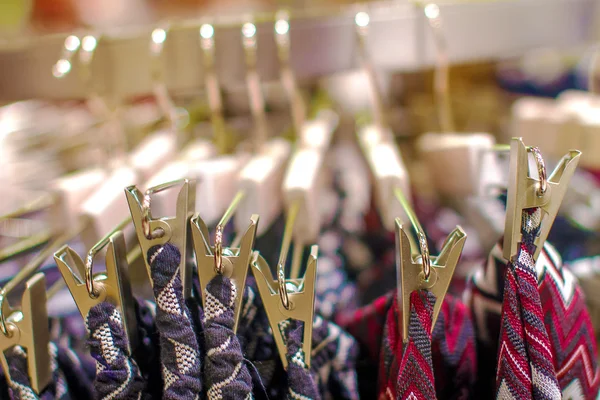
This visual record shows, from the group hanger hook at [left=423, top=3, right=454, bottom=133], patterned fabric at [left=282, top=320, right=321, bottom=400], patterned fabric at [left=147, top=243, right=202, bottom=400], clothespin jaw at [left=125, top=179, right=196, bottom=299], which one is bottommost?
patterned fabric at [left=282, top=320, right=321, bottom=400]

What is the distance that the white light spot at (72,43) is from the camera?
519 mm

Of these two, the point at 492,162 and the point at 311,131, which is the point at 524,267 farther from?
the point at 311,131

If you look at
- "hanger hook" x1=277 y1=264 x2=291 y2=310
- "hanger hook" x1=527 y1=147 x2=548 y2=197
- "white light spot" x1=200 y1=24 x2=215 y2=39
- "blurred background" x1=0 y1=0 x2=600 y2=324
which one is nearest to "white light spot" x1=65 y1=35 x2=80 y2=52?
"blurred background" x1=0 y1=0 x2=600 y2=324

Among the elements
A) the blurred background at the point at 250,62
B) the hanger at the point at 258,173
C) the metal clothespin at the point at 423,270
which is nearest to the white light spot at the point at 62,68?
the blurred background at the point at 250,62

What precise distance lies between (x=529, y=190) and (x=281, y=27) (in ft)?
1.10

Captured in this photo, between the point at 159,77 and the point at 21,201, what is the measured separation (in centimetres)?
33

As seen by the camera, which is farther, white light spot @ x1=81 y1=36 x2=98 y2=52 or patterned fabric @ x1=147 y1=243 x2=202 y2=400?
white light spot @ x1=81 y1=36 x2=98 y2=52

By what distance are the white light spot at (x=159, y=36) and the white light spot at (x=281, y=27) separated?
133mm

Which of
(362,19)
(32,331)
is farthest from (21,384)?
(362,19)

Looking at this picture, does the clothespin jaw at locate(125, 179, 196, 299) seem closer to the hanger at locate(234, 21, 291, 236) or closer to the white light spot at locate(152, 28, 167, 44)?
the hanger at locate(234, 21, 291, 236)

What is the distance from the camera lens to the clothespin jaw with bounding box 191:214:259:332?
0.31 metres

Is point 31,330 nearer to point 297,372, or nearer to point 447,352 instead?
point 297,372

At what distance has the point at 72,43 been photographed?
52 cm

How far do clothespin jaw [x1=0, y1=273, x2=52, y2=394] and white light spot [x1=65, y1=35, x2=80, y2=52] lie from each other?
0.30 metres
